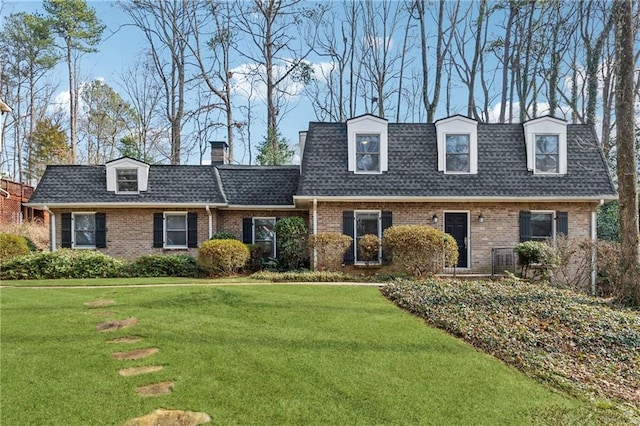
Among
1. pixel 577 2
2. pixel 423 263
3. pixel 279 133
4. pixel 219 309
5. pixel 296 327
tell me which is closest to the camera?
pixel 296 327

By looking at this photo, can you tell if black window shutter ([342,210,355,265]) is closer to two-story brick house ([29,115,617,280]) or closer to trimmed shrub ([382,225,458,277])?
two-story brick house ([29,115,617,280])

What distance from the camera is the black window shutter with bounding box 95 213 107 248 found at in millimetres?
13812

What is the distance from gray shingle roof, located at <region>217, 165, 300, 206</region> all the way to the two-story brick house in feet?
0.17

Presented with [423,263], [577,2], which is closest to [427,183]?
[423,263]

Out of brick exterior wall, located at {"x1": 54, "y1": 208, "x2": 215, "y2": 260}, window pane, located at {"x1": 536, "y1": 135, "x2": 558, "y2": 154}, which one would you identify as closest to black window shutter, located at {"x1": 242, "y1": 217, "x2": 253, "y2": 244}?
brick exterior wall, located at {"x1": 54, "y1": 208, "x2": 215, "y2": 260}

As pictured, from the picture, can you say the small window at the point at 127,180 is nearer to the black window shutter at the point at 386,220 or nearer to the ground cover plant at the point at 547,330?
the black window shutter at the point at 386,220

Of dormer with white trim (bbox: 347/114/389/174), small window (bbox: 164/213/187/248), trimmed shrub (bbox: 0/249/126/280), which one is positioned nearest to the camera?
trimmed shrub (bbox: 0/249/126/280)

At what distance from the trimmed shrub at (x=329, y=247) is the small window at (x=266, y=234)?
262 centimetres

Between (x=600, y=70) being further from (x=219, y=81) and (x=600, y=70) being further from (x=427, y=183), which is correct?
(x=219, y=81)

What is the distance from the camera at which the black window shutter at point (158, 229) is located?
13883mm

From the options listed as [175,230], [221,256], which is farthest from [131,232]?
[221,256]

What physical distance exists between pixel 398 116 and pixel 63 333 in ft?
81.6

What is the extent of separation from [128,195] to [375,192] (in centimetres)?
867

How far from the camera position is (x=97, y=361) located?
15.3 ft
